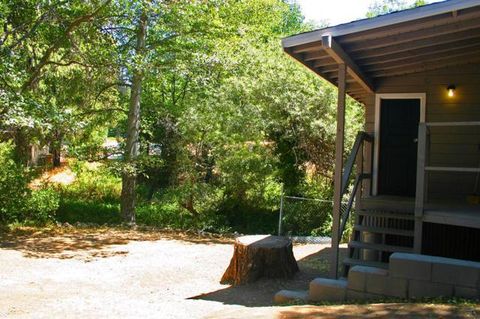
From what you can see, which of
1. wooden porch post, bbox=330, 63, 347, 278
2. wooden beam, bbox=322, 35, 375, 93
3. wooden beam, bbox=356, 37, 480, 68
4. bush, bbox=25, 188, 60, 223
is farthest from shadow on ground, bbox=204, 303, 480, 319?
bush, bbox=25, 188, 60, 223

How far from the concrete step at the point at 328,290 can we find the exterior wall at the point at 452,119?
309 cm

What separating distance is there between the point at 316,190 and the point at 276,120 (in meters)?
2.91

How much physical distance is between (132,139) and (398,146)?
8.69 meters

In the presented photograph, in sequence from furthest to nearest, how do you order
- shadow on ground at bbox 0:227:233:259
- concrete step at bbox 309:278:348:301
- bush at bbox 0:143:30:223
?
bush at bbox 0:143:30:223, shadow on ground at bbox 0:227:233:259, concrete step at bbox 309:278:348:301

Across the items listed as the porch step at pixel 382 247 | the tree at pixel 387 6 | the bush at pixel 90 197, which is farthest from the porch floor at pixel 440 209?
the tree at pixel 387 6

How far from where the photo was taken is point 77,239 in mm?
12477

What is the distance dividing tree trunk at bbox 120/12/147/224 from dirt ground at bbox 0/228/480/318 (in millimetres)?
2396

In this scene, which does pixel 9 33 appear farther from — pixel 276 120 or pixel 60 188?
pixel 60 188

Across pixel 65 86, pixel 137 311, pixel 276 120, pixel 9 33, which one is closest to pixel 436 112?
pixel 137 311

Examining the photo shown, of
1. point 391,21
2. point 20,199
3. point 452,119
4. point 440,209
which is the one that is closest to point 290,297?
point 440,209

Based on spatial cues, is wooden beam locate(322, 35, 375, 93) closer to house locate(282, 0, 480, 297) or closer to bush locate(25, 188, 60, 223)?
house locate(282, 0, 480, 297)

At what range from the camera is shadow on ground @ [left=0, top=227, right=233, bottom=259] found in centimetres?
1066

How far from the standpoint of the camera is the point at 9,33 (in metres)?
11.4

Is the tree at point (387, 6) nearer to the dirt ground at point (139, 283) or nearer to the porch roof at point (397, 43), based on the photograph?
the dirt ground at point (139, 283)
